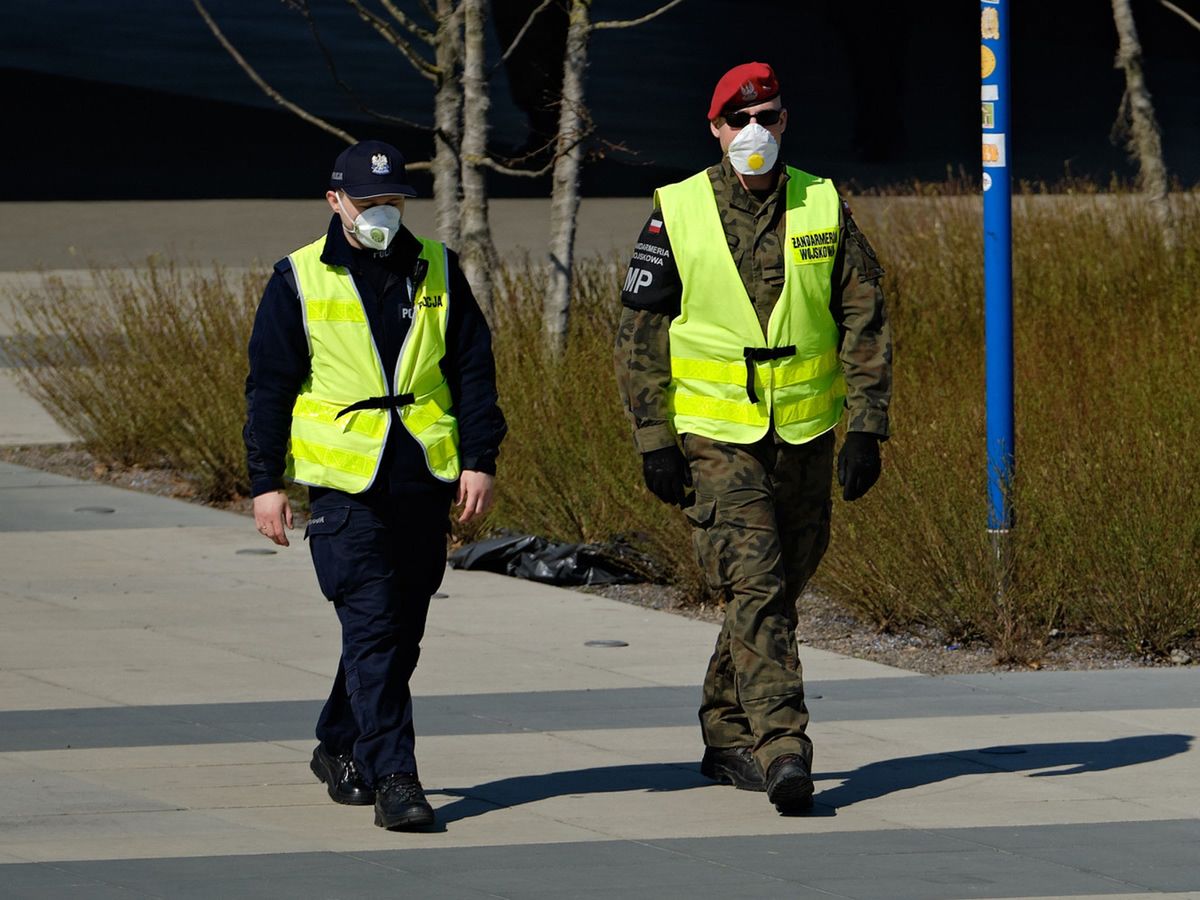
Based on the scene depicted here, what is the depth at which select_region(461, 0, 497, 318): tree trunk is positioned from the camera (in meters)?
11.3

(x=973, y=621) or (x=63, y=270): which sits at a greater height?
(x=63, y=270)

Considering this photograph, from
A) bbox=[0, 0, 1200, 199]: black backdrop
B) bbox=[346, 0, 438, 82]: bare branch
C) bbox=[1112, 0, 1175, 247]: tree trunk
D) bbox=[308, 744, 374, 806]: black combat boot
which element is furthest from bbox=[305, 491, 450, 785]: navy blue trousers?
bbox=[0, 0, 1200, 199]: black backdrop

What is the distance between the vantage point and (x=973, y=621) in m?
7.94

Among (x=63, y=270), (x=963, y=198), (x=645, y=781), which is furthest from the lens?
(x=63, y=270)

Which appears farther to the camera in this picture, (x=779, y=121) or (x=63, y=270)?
(x=63, y=270)

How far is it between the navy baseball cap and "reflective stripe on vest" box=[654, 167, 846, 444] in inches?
28.2

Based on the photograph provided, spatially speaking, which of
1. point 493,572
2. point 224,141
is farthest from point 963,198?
point 224,141

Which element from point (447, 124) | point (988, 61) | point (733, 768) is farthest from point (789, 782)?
point (447, 124)

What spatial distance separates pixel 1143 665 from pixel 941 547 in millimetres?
801

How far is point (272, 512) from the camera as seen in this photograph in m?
5.61

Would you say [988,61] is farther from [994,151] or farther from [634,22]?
[634,22]

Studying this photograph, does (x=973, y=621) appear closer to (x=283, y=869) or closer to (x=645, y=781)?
(x=645, y=781)

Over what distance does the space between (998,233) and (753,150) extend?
2619 millimetres

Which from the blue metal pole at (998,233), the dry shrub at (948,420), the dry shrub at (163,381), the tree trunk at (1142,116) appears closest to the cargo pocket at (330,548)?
the dry shrub at (948,420)
